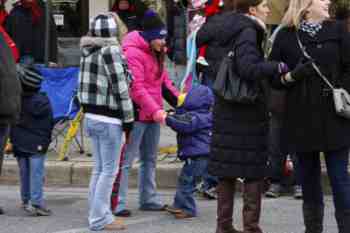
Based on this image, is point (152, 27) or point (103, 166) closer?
point (103, 166)

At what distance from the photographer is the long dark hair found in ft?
21.4

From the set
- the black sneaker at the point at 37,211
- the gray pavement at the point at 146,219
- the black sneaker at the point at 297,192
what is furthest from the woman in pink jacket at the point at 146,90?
the black sneaker at the point at 297,192

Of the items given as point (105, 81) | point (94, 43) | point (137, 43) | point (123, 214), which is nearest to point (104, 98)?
point (105, 81)

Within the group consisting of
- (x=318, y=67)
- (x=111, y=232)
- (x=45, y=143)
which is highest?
(x=318, y=67)

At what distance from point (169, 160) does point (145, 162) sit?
60.5 inches

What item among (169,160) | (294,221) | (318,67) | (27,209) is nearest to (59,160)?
(169,160)

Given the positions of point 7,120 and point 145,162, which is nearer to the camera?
point 7,120

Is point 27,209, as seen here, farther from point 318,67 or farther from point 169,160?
point 318,67

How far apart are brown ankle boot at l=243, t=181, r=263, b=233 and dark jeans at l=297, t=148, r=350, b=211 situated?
12.4 inches

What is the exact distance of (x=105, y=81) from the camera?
7.18 metres

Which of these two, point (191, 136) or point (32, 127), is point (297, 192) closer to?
point (191, 136)

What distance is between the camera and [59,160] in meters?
9.74

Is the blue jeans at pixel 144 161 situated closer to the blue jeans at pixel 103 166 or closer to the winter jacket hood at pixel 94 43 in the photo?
the blue jeans at pixel 103 166

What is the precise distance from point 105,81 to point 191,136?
948 millimetres
